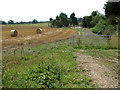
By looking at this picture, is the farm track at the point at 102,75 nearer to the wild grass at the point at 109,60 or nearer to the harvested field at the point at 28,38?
the wild grass at the point at 109,60

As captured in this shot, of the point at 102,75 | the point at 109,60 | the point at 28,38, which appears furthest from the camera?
the point at 28,38

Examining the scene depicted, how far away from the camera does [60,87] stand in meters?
5.46

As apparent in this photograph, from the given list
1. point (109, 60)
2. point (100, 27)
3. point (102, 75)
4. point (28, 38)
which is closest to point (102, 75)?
point (102, 75)

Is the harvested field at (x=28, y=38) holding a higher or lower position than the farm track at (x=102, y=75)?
higher

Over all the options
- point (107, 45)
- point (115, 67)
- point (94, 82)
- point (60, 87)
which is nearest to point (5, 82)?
point (60, 87)

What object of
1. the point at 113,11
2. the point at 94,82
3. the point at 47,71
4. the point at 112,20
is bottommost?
the point at 94,82

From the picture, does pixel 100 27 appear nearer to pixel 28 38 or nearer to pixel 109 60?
pixel 28 38

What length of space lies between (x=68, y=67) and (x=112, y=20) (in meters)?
23.6

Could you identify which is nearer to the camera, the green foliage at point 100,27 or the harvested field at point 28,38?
the harvested field at point 28,38

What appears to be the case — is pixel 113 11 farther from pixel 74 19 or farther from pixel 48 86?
pixel 74 19

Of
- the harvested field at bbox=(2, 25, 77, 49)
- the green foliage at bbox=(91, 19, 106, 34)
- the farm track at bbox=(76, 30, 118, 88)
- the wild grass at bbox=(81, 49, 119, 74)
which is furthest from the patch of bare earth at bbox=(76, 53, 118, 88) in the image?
the green foliage at bbox=(91, 19, 106, 34)

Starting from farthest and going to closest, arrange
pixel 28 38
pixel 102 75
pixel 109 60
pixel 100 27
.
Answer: pixel 100 27 → pixel 28 38 → pixel 109 60 → pixel 102 75

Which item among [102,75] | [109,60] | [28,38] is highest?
[28,38]

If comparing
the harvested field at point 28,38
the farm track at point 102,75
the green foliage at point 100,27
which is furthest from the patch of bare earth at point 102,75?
the green foliage at point 100,27
